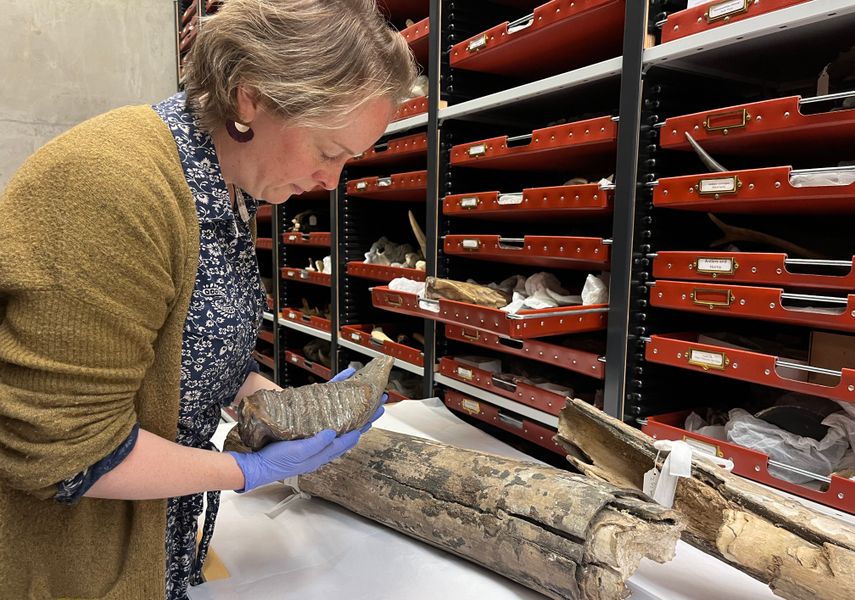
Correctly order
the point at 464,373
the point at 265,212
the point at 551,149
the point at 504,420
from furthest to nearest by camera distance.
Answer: the point at 265,212
the point at 464,373
the point at 504,420
the point at 551,149

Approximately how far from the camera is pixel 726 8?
134cm

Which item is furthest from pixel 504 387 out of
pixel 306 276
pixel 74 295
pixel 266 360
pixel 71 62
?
pixel 71 62

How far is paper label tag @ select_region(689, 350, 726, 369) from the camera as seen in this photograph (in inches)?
54.7

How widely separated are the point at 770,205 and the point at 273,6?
123 cm

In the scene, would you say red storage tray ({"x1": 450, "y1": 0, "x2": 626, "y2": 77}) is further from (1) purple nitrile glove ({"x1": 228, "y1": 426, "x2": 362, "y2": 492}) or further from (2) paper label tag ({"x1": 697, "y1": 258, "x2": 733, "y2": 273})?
(1) purple nitrile glove ({"x1": 228, "y1": 426, "x2": 362, "y2": 492})

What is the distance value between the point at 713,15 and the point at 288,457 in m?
1.35

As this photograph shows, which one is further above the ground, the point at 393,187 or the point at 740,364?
the point at 393,187

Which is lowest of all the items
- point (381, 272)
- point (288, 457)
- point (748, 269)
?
point (288, 457)

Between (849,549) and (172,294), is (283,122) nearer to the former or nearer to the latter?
(172,294)

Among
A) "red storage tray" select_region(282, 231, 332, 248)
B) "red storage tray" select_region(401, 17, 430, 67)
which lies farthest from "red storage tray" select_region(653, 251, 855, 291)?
"red storage tray" select_region(282, 231, 332, 248)

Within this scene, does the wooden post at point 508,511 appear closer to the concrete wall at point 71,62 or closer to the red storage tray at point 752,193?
the red storage tray at point 752,193

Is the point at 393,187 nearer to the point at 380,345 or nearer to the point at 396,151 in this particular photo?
the point at 396,151

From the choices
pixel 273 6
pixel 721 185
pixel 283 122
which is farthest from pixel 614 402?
pixel 273 6

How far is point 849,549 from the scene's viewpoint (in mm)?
972
